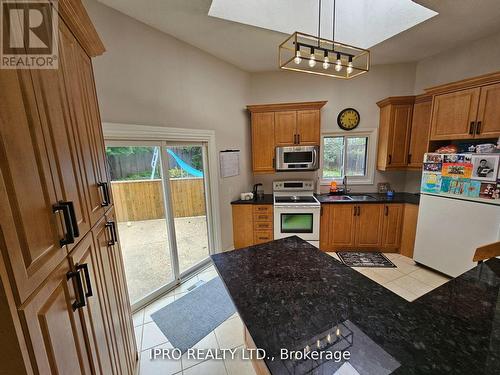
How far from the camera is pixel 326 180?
395cm

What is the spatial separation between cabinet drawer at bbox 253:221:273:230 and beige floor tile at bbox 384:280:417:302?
5.69ft

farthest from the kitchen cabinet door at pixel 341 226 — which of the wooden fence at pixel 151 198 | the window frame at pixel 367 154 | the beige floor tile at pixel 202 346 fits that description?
the beige floor tile at pixel 202 346

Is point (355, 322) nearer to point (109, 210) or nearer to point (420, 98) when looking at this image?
point (109, 210)

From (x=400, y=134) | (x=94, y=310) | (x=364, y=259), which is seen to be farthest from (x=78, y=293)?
(x=400, y=134)

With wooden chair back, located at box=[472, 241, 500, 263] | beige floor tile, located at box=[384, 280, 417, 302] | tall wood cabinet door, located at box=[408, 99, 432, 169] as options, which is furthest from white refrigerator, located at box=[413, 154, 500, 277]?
wooden chair back, located at box=[472, 241, 500, 263]

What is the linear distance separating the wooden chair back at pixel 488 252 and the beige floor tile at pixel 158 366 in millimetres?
2450

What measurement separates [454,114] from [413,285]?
216 centimetres

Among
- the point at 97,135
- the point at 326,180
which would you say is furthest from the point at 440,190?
the point at 97,135

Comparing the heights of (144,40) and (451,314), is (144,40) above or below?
above

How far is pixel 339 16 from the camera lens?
2.57 m

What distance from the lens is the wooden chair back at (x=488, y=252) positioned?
4.75ft

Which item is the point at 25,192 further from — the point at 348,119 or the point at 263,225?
the point at 348,119

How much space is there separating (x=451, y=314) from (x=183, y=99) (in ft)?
9.67

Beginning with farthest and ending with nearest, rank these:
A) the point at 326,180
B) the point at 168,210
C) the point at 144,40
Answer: the point at 326,180 → the point at 168,210 → the point at 144,40
